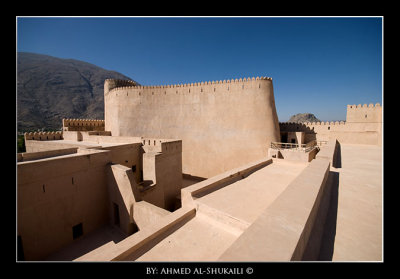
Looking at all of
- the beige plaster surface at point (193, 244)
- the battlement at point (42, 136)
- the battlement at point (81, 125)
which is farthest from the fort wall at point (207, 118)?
the beige plaster surface at point (193, 244)

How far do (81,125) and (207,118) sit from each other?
13701 mm

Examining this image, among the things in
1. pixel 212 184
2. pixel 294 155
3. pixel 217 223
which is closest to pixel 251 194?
pixel 212 184

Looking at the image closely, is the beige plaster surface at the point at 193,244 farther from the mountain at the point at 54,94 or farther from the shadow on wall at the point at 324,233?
the mountain at the point at 54,94

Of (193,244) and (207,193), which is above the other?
(207,193)

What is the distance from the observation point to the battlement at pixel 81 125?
53.1 ft

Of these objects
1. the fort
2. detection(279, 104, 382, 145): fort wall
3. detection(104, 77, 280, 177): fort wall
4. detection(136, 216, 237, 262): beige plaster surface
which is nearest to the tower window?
the fort

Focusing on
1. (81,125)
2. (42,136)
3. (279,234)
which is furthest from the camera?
(81,125)

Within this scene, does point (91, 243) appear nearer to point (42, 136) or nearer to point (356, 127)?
point (42, 136)

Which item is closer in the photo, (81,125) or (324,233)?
(324,233)

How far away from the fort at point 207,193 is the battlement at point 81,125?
2561 millimetres

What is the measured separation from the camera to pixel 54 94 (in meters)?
69.6
